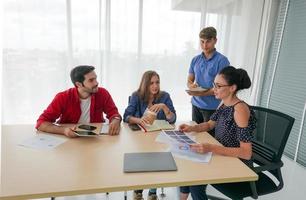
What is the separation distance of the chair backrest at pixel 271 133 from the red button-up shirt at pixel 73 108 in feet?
3.43

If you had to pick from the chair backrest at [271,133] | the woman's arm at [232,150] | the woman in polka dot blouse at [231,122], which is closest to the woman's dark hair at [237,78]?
the woman in polka dot blouse at [231,122]

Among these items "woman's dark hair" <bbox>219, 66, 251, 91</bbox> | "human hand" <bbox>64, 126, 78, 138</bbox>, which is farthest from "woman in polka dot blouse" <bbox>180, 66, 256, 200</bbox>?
"human hand" <bbox>64, 126, 78, 138</bbox>

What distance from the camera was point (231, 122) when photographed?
155 cm

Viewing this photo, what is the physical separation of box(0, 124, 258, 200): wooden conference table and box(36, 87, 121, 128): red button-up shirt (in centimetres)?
30

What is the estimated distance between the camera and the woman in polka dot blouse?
4.55 ft

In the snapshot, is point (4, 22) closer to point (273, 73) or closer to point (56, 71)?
point (56, 71)

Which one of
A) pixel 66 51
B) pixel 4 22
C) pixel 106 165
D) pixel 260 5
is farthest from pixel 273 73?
pixel 4 22

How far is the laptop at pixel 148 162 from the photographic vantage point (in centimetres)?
119

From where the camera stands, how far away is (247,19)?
3172 mm

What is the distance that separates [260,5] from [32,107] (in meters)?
3.01

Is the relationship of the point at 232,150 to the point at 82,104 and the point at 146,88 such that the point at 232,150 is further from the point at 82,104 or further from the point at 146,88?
the point at 82,104

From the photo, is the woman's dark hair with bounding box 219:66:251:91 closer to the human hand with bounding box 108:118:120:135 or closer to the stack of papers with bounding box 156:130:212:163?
the stack of papers with bounding box 156:130:212:163

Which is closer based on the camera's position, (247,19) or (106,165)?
(106,165)

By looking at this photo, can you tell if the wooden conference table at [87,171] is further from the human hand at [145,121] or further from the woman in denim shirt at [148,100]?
the woman in denim shirt at [148,100]
